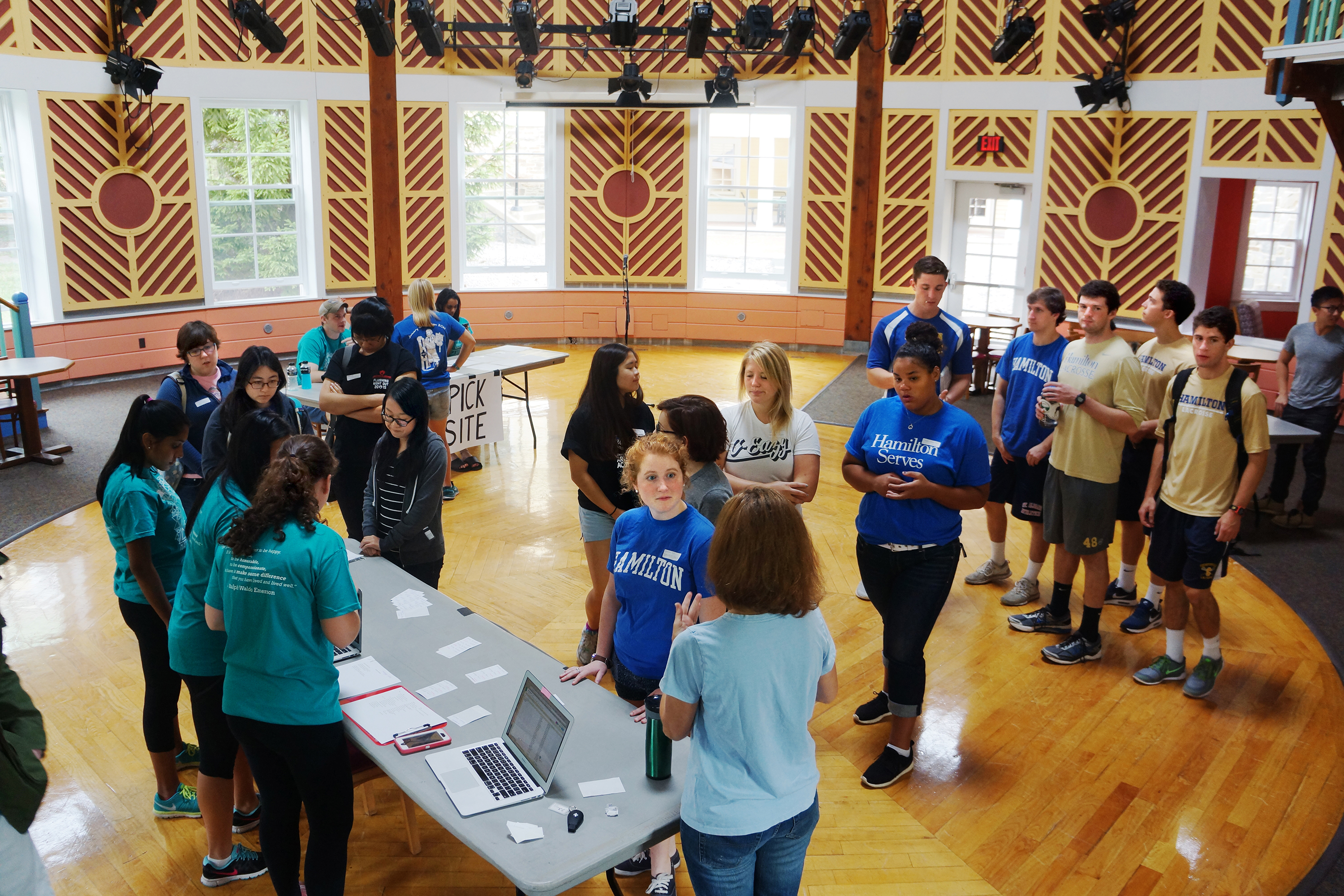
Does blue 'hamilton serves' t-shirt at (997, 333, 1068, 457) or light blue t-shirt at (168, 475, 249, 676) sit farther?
blue 'hamilton serves' t-shirt at (997, 333, 1068, 457)

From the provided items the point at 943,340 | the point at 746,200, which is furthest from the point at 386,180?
the point at 943,340

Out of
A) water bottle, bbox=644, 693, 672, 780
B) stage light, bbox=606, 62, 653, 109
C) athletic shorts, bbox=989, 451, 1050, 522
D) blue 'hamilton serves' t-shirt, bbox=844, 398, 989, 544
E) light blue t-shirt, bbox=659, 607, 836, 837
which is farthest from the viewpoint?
stage light, bbox=606, 62, 653, 109

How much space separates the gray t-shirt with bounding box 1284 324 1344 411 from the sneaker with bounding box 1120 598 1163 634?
9.20 feet

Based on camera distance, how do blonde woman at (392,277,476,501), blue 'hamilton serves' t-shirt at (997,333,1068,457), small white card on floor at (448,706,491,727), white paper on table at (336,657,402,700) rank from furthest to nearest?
1. blonde woman at (392,277,476,501)
2. blue 'hamilton serves' t-shirt at (997,333,1068,457)
3. white paper on table at (336,657,402,700)
4. small white card on floor at (448,706,491,727)

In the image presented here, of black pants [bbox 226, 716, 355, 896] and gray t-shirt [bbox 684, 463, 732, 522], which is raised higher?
gray t-shirt [bbox 684, 463, 732, 522]

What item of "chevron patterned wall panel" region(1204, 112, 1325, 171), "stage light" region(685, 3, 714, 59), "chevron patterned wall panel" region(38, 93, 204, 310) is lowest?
"chevron patterned wall panel" region(38, 93, 204, 310)

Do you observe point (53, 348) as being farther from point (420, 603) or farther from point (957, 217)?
point (957, 217)

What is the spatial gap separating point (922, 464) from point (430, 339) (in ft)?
14.0

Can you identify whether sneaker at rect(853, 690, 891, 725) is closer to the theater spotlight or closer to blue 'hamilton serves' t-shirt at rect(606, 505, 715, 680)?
blue 'hamilton serves' t-shirt at rect(606, 505, 715, 680)

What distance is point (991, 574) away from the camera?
5988 mm

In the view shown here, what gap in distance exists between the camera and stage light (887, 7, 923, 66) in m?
9.35

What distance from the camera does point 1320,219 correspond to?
9.73 metres

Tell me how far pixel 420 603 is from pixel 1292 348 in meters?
6.50

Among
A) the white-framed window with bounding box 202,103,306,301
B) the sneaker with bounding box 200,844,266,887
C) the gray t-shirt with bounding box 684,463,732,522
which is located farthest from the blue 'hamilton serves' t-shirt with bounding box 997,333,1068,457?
the white-framed window with bounding box 202,103,306,301
